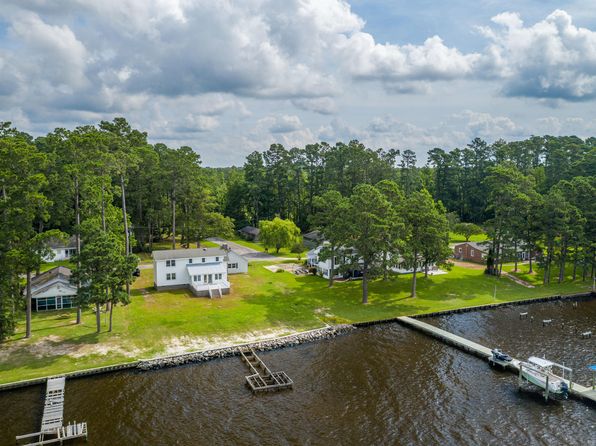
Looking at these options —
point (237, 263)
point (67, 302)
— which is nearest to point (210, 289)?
point (237, 263)

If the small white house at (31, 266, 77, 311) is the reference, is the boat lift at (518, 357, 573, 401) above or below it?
below

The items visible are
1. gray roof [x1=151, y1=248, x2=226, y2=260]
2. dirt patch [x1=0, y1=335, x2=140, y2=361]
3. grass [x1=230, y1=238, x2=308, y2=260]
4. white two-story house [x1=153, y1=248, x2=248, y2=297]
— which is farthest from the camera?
grass [x1=230, y1=238, x2=308, y2=260]

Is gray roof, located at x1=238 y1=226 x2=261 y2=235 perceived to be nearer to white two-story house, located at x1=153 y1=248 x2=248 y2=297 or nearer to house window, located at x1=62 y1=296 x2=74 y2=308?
white two-story house, located at x1=153 y1=248 x2=248 y2=297

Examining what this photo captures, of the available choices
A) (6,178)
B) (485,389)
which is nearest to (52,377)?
(6,178)

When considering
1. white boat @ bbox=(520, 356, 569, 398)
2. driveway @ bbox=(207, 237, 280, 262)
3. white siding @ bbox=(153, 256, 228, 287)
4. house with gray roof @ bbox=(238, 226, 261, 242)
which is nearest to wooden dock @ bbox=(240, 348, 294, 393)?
white boat @ bbox=(520, 356, 569, 398)

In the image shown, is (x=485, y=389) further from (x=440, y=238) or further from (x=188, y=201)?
(x=188, y=201)

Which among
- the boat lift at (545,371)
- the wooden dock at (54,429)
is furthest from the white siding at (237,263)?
the boat lift at (545,371)

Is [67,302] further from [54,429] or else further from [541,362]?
[541,362]
